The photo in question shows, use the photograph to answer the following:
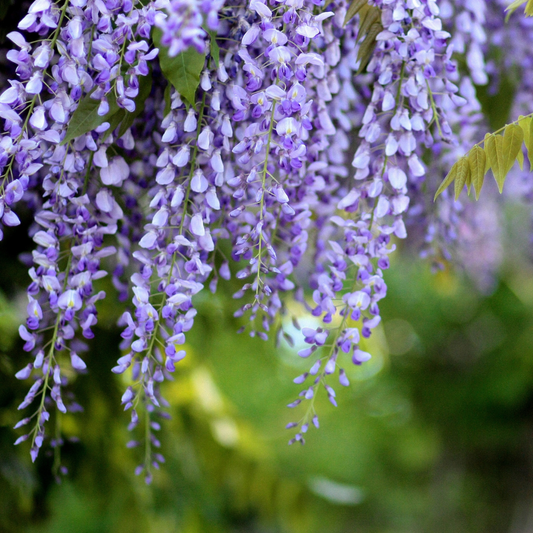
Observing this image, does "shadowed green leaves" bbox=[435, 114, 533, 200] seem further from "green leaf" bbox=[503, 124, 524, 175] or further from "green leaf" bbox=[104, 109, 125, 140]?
"green leaf" bbox=[104, 109, 125, 140]

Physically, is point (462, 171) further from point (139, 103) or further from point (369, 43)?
point (139, 103)

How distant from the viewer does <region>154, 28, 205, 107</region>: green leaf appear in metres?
0.48

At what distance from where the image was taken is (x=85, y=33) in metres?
0.51

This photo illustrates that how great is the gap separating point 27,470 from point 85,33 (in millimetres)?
718

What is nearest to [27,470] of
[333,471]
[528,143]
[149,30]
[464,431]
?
[149,30]

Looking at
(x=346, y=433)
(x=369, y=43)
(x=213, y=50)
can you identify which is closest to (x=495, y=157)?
(x=369, y=43)

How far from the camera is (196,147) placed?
1.75 ft

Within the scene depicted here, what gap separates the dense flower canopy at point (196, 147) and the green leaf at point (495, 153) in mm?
44

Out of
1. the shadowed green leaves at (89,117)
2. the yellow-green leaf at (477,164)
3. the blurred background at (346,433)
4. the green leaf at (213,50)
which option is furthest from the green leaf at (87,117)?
the blurred background at (346,433)

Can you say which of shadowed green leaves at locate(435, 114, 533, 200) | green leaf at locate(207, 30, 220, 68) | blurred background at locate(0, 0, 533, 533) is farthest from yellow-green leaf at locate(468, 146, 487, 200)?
blurred background at locate(0, 0, 533, 533)

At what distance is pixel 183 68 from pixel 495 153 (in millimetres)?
348

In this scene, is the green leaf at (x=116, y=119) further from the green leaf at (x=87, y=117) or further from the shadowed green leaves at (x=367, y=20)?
the shadowed green leaves at (x=367, y=20)

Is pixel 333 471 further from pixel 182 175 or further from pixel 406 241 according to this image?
pixel 182 175

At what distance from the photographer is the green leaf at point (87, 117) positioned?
0.48 metres
